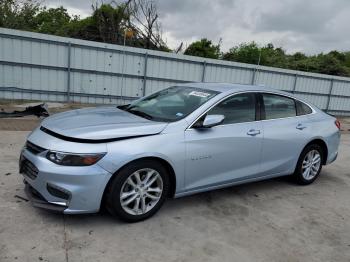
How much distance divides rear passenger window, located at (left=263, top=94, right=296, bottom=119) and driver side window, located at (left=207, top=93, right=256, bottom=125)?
275 millimetres

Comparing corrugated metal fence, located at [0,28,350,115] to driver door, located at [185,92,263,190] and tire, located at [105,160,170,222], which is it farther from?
tire, located at [105,160,170,222]

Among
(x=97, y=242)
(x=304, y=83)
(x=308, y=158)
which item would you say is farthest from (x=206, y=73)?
(x=97, y=242)

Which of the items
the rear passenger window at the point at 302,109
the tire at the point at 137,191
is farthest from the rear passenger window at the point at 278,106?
the tire at the point at 137,191

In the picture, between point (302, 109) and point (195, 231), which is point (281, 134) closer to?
point (302, 109)

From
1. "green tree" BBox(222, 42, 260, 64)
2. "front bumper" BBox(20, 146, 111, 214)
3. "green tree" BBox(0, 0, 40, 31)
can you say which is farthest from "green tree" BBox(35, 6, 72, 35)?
"front bumper" BBox(20, 146, 111, 214)

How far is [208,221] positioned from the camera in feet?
13.1

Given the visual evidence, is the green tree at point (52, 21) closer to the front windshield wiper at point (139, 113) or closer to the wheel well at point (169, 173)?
the front windshield wiper at point (139, 113)

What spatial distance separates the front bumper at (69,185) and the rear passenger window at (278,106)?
255 cm

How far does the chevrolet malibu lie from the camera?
3424 millimetres

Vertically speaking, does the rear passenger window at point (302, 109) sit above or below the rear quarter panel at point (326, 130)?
above

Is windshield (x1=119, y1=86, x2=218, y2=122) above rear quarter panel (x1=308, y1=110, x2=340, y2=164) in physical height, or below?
above

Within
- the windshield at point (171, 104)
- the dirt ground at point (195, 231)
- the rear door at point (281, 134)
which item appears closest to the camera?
the dirt ground at point (195, 231)

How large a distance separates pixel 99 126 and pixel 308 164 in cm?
340

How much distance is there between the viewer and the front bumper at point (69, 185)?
11.0 feet
